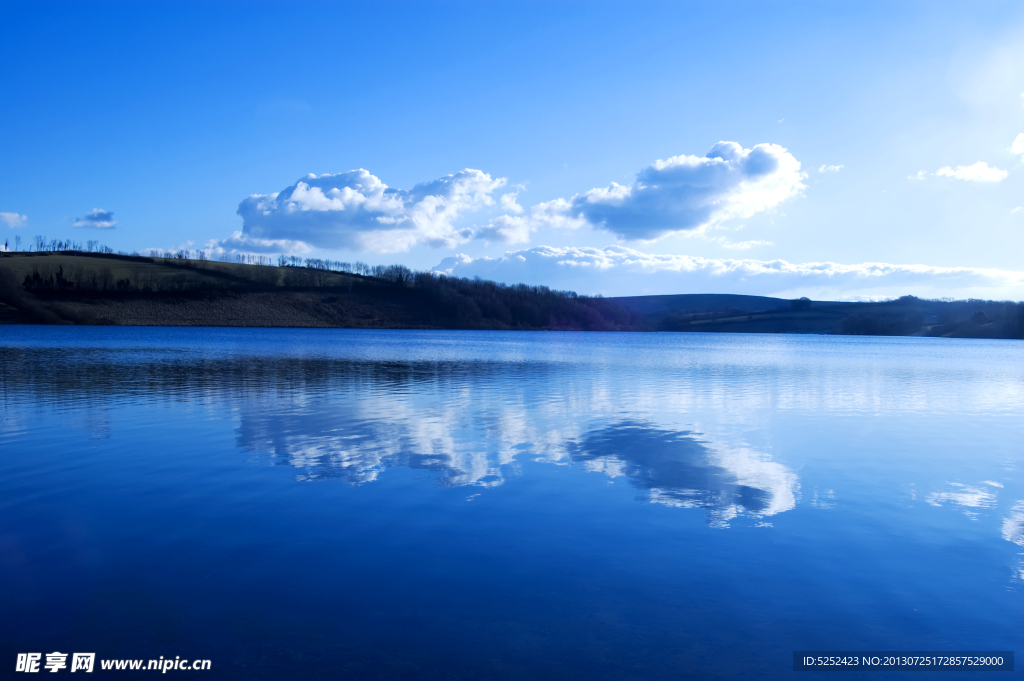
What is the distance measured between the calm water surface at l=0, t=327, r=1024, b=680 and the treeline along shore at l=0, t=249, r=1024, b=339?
4900 inches

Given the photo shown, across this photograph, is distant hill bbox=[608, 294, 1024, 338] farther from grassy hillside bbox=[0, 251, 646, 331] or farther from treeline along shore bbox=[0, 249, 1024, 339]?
grassy hillside bbox=[0, 251, 646, 331]

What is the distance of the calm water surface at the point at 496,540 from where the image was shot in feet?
18.8

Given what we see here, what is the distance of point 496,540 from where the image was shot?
8.36 metres

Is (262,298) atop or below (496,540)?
atop

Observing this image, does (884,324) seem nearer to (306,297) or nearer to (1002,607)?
(306,297)

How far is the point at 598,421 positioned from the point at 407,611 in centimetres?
1281

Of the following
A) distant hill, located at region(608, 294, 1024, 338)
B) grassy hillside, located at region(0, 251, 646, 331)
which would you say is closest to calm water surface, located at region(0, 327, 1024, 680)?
grassy hillside, located at region(0, 251, 646, 331)

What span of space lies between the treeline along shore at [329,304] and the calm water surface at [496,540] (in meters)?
124

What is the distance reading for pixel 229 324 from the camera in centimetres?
13362

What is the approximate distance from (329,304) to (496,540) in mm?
149486

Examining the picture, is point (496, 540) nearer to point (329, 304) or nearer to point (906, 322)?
→ point (329, 304)

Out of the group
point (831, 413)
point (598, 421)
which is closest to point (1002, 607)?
point (598, 421)

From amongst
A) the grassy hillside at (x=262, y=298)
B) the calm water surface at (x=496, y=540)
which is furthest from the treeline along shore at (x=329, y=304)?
the calm water surface at (x=496, y=540)

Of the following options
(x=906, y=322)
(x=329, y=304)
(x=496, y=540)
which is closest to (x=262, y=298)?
(x=329, y=304)
